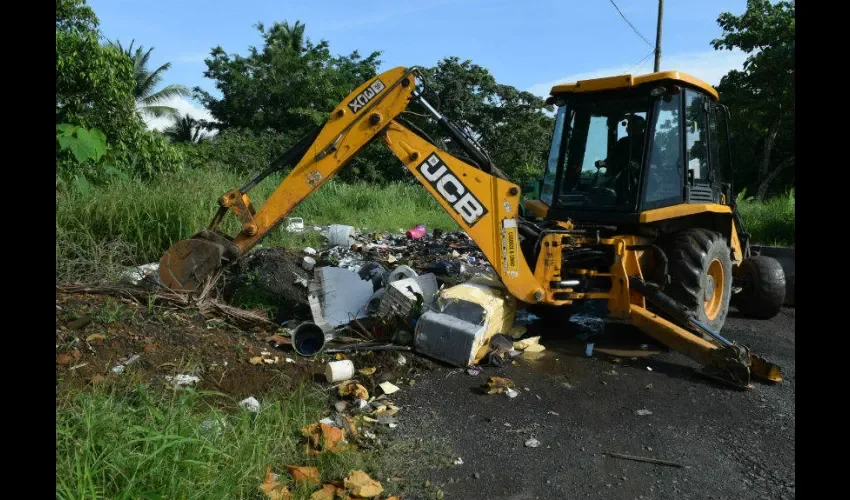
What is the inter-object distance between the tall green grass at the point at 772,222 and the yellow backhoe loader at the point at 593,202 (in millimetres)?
6965

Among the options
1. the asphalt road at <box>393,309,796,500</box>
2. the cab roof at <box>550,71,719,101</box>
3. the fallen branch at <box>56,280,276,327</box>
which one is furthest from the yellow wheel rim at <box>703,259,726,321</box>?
the fallen branch at <box>56,280,276,327</box>

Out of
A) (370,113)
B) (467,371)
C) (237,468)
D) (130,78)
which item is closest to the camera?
(237,468)

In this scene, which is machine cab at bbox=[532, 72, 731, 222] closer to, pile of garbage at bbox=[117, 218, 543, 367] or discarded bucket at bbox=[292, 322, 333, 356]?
pile of garbage at bbox=[117, 218, 543, 367]

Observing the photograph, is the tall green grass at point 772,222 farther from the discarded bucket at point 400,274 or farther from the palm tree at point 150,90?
the palm tree at point 150,90

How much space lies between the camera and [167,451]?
234 centimetres

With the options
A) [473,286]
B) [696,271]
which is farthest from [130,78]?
[696,271]

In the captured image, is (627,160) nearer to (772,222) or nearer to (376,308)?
(376,308)

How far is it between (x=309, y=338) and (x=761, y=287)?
4.85 metres

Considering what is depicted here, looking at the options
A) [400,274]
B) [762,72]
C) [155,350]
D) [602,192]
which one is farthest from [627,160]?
[762,72]

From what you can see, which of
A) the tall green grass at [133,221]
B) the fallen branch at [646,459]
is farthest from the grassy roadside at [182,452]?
the tall green grass at [133,221]

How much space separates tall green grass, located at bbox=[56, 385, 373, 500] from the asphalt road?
0.71 meters
